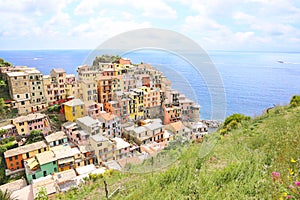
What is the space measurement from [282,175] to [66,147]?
37.0 feet

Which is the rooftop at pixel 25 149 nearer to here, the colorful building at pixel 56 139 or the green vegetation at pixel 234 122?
the colorful building at pixel 56 139

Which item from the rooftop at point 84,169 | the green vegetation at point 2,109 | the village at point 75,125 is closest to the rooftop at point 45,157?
the village at point 75,125

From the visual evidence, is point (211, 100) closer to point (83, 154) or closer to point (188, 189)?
point (188, 189)

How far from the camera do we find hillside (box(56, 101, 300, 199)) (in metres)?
2.03

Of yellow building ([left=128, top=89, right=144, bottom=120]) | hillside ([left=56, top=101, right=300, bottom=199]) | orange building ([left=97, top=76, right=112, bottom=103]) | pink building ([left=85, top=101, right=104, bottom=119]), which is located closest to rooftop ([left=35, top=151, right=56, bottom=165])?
pink building ([left=85, top=101, right=104, bottom=119])

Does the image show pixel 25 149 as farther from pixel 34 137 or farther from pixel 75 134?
pixel 75 134

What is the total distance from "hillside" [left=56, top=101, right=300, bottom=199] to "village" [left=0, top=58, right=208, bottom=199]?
172 inches

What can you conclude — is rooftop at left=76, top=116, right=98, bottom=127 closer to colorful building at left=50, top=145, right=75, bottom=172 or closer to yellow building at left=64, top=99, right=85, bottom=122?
yellow building at left=64, top=99, right=85, bottom=122

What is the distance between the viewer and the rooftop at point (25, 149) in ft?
34.1

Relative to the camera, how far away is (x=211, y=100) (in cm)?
261

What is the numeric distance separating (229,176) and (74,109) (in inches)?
476

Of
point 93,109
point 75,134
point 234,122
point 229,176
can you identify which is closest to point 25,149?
point 75,134

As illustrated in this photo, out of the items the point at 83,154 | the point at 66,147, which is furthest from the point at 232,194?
the point at 66,147

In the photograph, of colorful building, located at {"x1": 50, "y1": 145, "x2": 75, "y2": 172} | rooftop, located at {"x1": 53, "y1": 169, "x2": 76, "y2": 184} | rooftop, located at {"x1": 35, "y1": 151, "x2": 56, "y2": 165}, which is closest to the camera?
rooftop, located at {"x1": 53, "y1": 169, "x2": 76, "y2": 184}
